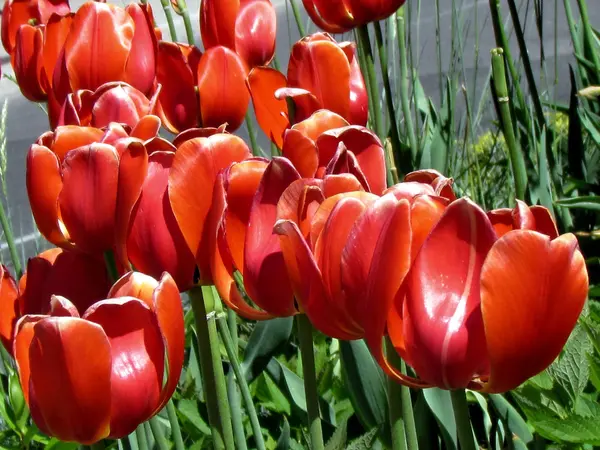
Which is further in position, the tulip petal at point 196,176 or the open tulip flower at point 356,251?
the tulip petal at point 196,176

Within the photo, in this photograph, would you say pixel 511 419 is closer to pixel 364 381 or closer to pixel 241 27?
pixel 364 381

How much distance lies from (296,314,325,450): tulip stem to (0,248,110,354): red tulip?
178 mm

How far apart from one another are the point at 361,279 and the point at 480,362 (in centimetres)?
9

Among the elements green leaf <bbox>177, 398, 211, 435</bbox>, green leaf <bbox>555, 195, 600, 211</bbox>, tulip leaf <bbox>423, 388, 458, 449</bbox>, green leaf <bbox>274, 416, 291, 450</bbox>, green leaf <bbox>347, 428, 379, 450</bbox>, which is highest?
green leaf <bbox>347, 428, 379, 450</bbox>

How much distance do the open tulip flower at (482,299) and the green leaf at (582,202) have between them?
0.96 meters

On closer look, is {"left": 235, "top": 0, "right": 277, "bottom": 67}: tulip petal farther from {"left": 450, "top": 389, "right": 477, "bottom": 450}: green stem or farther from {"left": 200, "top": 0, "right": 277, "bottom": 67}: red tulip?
{"left": 450, "top": 389, "right": 477, "bottom": 450}: green stem

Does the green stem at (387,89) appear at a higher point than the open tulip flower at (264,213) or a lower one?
lower

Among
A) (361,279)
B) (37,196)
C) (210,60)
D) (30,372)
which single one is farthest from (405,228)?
(210,60)

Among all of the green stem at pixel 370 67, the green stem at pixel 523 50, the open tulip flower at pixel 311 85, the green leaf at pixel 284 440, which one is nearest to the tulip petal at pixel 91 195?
the open tulip flower at pixel 311 85

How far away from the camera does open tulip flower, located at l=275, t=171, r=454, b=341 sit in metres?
0.60

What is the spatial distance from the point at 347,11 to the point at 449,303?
92cm

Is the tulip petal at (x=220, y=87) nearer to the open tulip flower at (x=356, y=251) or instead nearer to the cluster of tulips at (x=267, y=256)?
the cluster of tulips at (x=267, y=256)

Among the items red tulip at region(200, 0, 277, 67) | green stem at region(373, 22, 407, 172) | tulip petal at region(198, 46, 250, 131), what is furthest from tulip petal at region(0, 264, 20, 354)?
green stem at region(373, 22, 407, 172)

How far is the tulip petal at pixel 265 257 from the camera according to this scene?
72 cm
